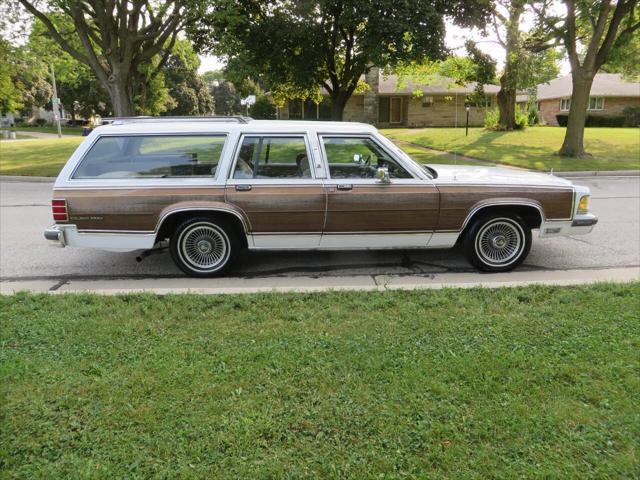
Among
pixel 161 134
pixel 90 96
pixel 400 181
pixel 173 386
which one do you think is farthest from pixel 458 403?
pixel 90 96

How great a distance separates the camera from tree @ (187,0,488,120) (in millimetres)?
15828

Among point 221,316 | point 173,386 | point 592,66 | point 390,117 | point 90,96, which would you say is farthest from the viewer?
point 90,96

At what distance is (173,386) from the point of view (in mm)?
3205

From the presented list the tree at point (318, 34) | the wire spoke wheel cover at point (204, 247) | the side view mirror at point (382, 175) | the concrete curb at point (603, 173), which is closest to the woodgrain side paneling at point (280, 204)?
the wire spoke wheel cover at point (204, 247)

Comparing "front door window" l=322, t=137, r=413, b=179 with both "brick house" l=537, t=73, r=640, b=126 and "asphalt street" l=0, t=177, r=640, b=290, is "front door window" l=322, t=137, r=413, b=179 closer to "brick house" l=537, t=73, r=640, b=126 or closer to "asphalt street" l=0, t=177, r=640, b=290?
"asphalt street" l=0, t=177, r=640, b=290

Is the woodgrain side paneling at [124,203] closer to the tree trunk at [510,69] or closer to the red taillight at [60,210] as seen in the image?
the red taillight at [60,210]

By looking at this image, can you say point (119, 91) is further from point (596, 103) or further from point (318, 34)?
point (596, 103)

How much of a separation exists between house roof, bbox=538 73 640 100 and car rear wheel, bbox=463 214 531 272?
4195cm

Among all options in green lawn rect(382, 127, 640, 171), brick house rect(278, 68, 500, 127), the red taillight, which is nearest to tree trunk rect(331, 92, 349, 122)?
green lawn rect(382, 127, 640, 171)

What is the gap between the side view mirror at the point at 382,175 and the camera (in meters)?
5.27

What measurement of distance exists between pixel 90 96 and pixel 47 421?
58.3 metres

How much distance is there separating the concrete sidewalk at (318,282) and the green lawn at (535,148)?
10774 millimetres

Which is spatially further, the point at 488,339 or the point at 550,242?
the point at 550,242

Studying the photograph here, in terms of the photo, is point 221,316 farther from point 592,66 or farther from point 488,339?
point 592,66
